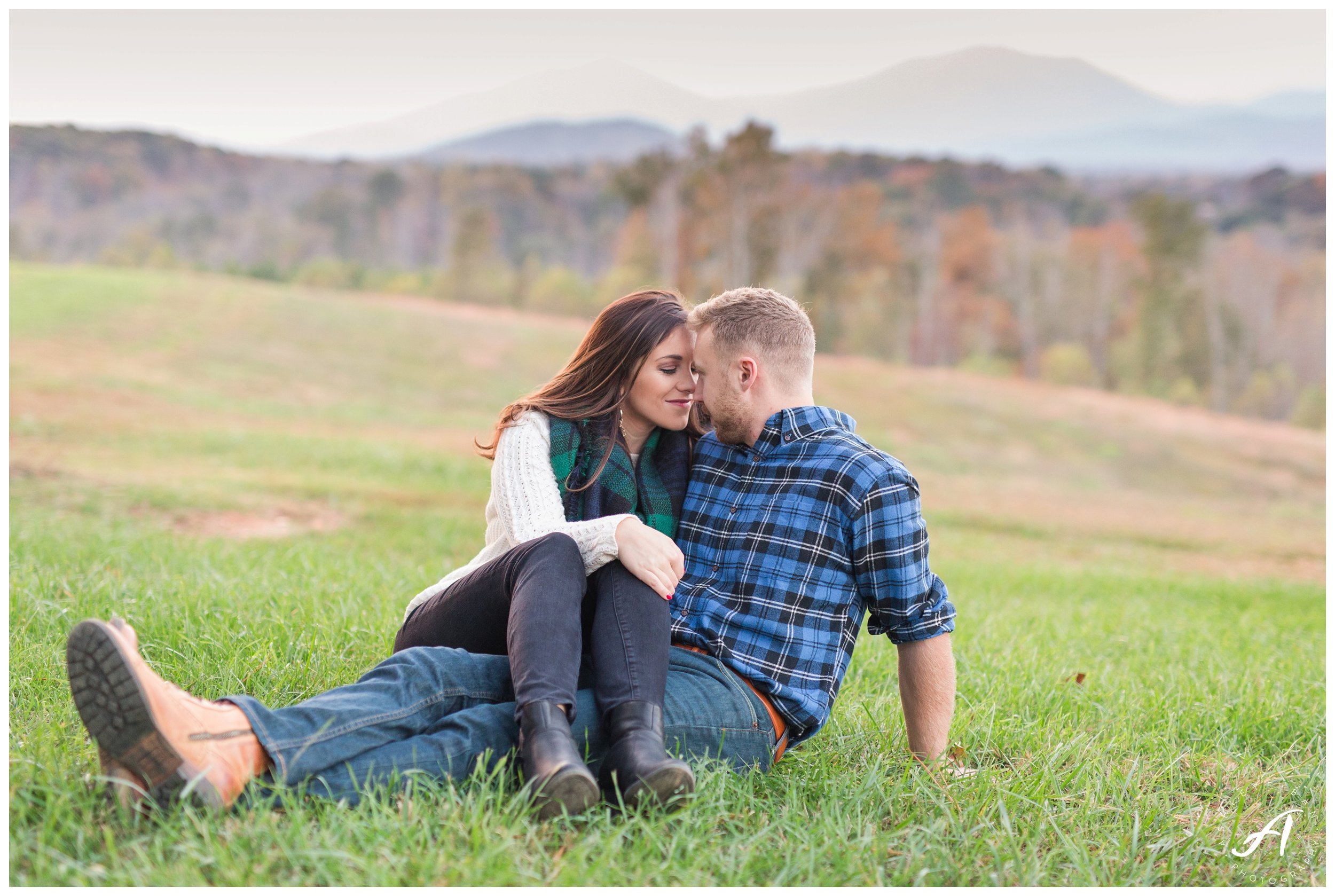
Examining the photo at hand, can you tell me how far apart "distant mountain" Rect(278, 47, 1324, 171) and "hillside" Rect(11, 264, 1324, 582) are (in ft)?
17.8

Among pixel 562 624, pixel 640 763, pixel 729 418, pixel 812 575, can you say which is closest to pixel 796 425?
pixel 729 418

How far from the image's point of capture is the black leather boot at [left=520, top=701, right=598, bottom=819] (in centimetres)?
204

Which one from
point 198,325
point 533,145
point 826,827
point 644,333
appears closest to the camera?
point 826,827

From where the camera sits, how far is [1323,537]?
14.1m

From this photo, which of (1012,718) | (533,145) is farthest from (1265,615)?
(533,145)

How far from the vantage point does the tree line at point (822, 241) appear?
84.4ft

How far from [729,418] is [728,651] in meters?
0.62

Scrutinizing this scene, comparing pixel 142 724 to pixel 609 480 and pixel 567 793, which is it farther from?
pixel 609 480

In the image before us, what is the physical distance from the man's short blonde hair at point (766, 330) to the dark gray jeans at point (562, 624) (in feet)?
2.29

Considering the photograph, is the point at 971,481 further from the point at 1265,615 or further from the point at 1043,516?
the point at 1265,615

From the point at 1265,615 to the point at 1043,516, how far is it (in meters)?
6.68

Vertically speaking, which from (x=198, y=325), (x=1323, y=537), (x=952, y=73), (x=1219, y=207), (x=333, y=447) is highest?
(x=952, y=73)

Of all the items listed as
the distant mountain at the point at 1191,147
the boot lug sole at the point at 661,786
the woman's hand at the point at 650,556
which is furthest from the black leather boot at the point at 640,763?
the distant mountain at the point at 1191,147

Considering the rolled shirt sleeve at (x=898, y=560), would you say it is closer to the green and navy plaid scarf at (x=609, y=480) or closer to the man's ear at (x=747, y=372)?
the man's ear at (x=747, y=372)
